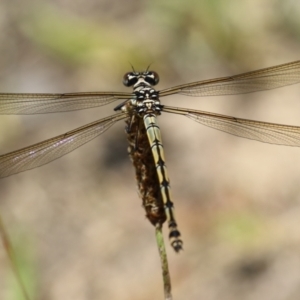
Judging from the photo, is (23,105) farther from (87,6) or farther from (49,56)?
(87,6)

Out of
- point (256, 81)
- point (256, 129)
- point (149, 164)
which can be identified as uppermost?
point (256, 81)

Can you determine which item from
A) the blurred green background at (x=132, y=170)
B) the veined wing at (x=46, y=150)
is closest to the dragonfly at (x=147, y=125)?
the veined wing at (x=46, y=150)

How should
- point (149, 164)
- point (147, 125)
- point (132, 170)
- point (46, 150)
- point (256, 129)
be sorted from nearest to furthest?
point (149, 164) < point (147, 125) < point (46, 150) < point (256, 129) < point (132, 170)

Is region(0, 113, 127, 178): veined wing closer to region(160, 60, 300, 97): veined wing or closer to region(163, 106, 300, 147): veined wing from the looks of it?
region(163, 106, 300, 147): veined wing

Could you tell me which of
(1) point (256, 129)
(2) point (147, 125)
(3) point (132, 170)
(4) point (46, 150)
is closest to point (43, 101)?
(4) point (46, 150)

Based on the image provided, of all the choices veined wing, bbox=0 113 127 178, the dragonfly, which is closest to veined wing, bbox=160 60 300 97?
the dragonfly

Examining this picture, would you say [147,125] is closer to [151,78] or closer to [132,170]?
[151,78]

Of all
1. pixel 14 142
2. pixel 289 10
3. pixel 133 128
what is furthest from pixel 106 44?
pixel 133 128
